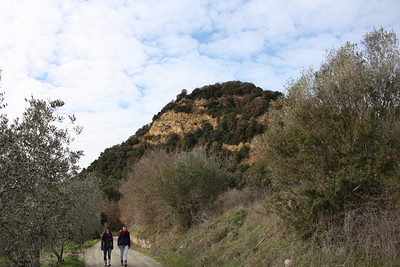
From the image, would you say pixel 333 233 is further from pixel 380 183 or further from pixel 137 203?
pixel 137 203

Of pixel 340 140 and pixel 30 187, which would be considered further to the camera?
pixel 340 140

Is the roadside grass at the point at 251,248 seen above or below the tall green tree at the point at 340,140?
below

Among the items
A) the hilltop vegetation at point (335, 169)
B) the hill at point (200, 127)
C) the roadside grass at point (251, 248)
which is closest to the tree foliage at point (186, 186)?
the roadside grass at point (251, 248)

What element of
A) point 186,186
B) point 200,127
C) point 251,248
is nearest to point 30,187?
point 251,248

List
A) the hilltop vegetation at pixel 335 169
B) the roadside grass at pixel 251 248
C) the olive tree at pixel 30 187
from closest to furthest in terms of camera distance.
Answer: the olive tree at pixel 30 187
the roadside grass at pixel 251 248
the hilltop vegetation at pixel 335 169

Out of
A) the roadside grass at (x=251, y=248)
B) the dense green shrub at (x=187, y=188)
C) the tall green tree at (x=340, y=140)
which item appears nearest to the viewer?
the roadside grass at (x=251, y=248)

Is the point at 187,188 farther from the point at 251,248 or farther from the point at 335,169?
the point at 335,169

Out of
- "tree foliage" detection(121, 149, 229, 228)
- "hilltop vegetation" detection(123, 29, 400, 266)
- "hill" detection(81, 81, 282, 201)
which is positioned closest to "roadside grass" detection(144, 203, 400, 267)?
"hilltop vegetation" detection(123, 29, 400, 266)

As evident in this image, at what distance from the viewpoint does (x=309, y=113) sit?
37.6ft

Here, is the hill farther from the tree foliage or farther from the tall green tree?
the tall green tree

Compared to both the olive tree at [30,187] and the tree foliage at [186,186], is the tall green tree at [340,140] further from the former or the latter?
the tree foliage at [186,186]

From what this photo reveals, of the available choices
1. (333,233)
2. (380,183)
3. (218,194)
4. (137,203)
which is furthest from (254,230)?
(137,203)

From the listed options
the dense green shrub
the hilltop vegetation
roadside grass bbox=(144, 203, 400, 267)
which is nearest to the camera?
roadside grass bbox=(144, 203, 400, 267)

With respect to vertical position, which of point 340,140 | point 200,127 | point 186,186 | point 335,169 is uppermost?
point 200,127
